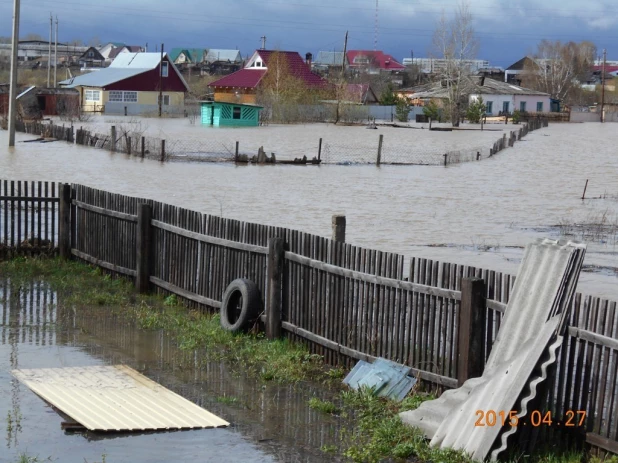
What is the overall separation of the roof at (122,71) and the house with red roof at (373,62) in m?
56.7

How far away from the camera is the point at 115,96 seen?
108m

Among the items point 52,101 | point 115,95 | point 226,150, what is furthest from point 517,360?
point 115,95

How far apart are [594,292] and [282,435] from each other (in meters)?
10.4

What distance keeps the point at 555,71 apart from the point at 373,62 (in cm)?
3234

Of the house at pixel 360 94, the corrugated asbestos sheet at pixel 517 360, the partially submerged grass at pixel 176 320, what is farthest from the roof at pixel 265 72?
the corrugated asbestos sheet at pixel 517 360

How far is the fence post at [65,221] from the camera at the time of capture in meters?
14.1

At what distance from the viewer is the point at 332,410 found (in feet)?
26.3

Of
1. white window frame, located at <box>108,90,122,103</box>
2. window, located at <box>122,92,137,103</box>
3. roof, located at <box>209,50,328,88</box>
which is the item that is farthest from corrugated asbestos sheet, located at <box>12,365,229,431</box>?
roof, located at <box>209,50,328,88</box>

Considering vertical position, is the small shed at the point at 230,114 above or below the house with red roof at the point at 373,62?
below

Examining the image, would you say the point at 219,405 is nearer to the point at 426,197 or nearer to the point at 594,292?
the point at 594,292

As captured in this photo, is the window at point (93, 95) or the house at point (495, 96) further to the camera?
the house at point (495, 96)

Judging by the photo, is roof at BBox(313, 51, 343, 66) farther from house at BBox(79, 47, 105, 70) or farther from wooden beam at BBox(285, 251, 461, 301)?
wooden beam at BBox(285, 251, 461, 301)

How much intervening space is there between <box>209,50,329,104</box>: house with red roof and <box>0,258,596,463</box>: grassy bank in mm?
97968

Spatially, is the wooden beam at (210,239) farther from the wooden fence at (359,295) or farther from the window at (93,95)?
the window at (93,95)
